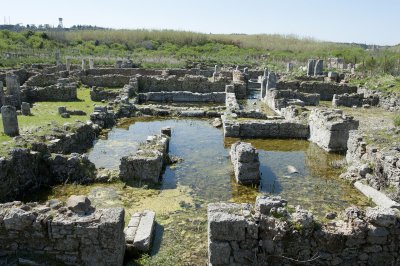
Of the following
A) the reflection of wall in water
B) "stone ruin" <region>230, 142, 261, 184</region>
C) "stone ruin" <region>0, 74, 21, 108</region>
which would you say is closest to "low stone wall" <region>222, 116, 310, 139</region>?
the reflection of wall in water

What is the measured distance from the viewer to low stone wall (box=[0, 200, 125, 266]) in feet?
23.4

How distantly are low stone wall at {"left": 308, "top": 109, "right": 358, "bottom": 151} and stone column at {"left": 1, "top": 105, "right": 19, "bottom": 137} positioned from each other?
44.1ft

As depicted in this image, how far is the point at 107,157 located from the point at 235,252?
9.15 metres

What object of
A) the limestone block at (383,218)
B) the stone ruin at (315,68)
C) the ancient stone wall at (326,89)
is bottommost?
the limestone block at (383,218)

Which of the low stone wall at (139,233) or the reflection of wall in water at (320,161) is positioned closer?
the low stone wall at (139,233)

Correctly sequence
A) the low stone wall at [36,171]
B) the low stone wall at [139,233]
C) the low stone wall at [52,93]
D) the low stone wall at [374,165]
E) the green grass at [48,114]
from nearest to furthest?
the low stone wall at [139,233] < the low stone wall at [36,171] < the low stone wall at [374,165] < the green grass at [48,114] < the low stone wall at [52,93]

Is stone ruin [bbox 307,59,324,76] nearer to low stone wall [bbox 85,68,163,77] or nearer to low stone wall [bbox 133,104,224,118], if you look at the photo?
low stone wall [bbox 85,68,163,77]

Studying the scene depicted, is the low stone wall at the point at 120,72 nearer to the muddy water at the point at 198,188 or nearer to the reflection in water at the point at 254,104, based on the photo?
the reflection in water at the point at 254,104

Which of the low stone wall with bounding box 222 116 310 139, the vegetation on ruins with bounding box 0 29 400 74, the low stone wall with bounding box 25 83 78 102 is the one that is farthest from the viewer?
the vegetation on ruins with bounding box 0 29 400 74

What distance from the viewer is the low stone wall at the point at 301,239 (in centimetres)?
693

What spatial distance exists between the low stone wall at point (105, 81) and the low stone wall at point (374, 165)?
2390 centimetres

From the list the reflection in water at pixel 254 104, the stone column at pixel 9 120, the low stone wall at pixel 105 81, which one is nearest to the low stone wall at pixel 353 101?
the reflection in water at pixel 254 104

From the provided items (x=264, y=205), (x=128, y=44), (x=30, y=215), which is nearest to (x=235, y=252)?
(x=264, y=205)

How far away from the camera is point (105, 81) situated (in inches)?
1339
